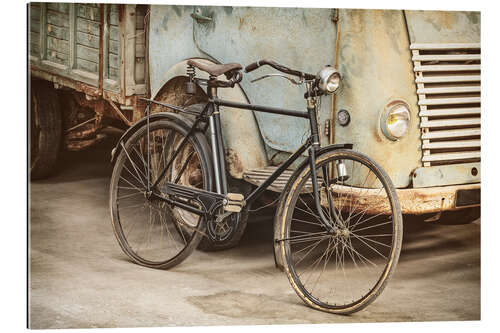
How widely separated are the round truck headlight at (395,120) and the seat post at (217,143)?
2.59 ft

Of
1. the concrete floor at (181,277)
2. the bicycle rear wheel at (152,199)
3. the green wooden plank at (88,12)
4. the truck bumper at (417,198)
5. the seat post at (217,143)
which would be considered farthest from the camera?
the bicycle rear wheel at (152,199)

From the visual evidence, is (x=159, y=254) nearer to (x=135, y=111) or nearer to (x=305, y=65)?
(x=135, y=111)

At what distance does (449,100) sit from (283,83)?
0.82 meters

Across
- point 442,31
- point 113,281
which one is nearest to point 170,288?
point 113,281

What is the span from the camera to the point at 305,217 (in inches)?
152

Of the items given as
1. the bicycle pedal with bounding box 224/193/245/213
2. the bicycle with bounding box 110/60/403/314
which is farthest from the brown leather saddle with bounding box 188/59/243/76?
the bicycle pedal with bounding box 224/193/245/213

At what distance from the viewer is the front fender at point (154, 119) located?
4234 millimetres

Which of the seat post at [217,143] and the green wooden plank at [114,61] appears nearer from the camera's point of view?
the seat post at [217,143]

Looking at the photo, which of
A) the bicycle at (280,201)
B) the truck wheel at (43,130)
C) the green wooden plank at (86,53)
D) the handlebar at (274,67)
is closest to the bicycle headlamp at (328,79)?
the bicycle at (280,201)

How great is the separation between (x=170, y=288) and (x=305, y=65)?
4.23ft

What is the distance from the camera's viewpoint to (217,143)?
4121 mm

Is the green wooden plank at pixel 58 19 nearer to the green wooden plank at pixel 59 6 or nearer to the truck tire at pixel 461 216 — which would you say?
the green wooden plank at pixel 59 6

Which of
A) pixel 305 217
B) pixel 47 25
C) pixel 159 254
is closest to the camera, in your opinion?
pixel 305 217

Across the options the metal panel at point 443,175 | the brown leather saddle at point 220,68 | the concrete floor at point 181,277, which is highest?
the brown leather saddle at point 220,68
